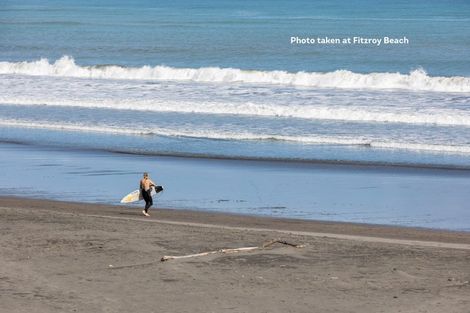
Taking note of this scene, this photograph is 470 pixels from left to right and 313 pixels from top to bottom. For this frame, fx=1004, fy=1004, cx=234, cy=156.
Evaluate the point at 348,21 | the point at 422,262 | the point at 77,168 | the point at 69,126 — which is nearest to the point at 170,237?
the point at 422,262

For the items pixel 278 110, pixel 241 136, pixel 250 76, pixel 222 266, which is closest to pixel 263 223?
pixel 222 266

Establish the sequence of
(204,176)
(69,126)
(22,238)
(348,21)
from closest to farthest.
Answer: (22,238) < (204,176) < (69,126) < (348,21)

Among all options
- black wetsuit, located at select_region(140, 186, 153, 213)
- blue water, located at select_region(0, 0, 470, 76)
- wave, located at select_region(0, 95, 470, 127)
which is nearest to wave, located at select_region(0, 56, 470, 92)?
blue water, located at select_region(0, 0, 470, 76)

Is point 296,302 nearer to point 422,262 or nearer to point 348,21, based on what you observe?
point 422,262

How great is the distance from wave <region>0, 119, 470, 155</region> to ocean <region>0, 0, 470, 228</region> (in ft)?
0.18

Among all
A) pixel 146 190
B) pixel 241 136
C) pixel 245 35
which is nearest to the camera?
pixel 146 190

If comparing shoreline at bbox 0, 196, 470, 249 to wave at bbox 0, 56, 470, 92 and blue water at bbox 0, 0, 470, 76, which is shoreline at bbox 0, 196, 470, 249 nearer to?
wave at bbox 0, 56, 470, 92

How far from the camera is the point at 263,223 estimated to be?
16.2 m

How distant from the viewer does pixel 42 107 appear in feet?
111

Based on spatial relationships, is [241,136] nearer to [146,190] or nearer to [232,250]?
[146,190]

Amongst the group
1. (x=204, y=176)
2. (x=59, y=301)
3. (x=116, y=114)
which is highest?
(x=116, y=114)

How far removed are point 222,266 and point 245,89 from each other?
26.6m

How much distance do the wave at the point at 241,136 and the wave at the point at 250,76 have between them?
13.9 meters

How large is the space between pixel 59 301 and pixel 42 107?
77.9 feet
